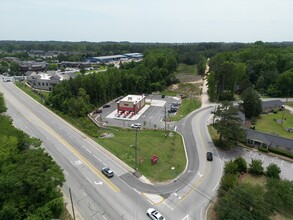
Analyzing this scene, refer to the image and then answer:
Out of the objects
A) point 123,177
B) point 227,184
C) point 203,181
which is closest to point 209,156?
point 203,181

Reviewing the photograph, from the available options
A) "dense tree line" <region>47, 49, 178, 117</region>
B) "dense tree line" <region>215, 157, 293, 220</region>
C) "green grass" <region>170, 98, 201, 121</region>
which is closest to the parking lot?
"green grass" <region>170, 98, 201, 121</region>

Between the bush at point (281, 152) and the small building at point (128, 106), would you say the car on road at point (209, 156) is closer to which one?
the bush at point (281, 152)

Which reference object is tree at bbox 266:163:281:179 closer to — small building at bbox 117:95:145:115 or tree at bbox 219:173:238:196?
tree at bbox 219:173:238:196

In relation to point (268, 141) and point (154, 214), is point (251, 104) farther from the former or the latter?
point (154, 214)

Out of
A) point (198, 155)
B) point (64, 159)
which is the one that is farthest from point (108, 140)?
point (198, 155)

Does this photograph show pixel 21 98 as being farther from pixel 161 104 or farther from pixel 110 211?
pixel 110 211

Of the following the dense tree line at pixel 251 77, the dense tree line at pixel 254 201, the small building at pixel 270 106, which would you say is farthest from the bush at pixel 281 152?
the dense tree line at pixel 251 77

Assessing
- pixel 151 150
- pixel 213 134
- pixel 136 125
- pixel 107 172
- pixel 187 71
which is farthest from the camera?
pixel 187 71
